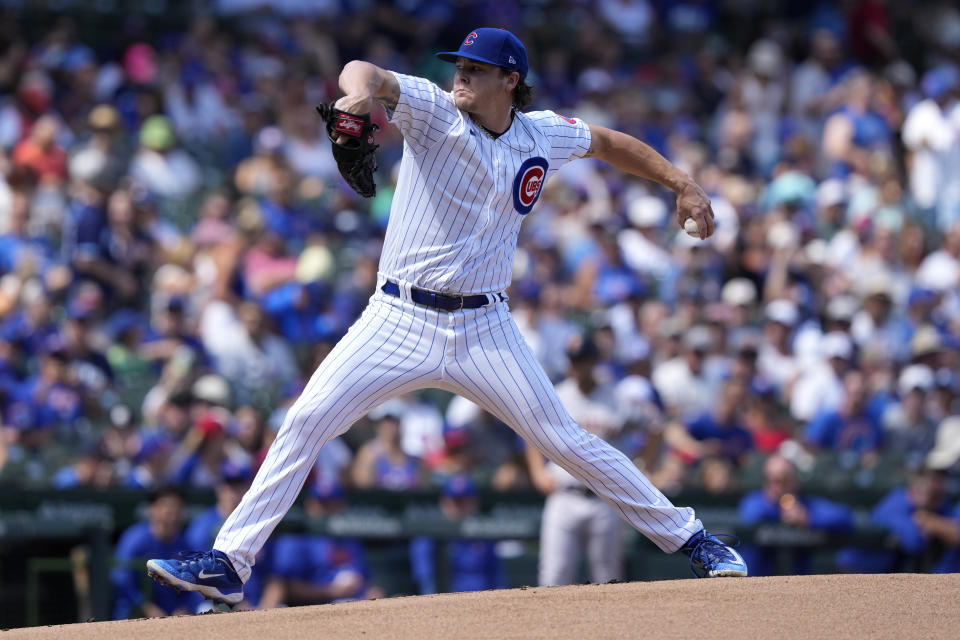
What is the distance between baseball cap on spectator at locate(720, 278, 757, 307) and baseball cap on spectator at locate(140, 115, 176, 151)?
4.45 metres

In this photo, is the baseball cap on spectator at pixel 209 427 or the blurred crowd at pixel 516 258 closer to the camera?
the baseball cap on spectator at pixel 209 427

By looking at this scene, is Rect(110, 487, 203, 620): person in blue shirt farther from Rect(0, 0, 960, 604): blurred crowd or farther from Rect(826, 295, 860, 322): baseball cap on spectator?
Rect(826, 295, 860, 322): baseball cap on spectator

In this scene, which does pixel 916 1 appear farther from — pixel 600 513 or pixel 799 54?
pixel 600 513

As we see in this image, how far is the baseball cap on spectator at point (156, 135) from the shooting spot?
10789mm

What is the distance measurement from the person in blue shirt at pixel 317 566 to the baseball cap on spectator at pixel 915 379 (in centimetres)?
422

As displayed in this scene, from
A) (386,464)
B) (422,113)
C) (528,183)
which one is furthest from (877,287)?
(422,113)

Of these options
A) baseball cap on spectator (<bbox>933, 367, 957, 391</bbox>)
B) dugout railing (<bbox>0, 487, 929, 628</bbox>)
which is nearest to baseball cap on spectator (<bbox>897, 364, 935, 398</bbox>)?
baseball cap on spectator (<bbox>933, 367, 957, 391</bbox>)

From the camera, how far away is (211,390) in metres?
8.41

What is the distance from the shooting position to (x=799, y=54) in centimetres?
1483

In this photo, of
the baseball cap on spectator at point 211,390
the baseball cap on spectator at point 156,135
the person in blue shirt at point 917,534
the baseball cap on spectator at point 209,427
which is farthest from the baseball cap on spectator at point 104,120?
the person in blue shirt at point 917,534

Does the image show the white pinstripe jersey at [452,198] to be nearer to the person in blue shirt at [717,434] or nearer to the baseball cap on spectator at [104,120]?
the person in blue shirt at [717,434]

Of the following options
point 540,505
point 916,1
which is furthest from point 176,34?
point 916,1

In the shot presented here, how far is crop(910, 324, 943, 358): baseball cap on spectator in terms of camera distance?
10312mm

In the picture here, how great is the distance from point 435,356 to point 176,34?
8856 mm
